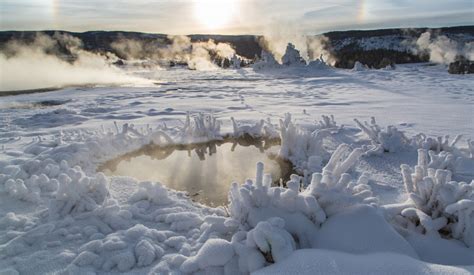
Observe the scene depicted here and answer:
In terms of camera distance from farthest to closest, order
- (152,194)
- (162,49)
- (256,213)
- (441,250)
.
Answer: (162,49) < (152,194) < (256,213) < (441,250)

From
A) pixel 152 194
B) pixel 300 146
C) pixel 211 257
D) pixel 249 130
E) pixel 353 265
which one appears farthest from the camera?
pixel 249 130

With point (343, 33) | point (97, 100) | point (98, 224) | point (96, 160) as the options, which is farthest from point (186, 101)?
point (343, 33)

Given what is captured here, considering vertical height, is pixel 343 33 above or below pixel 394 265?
above

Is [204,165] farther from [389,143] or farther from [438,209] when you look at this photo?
[438,209]

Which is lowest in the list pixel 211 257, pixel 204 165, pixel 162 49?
pixel 204 165

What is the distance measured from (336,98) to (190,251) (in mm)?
8855

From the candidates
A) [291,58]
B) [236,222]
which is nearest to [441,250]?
[236,222]

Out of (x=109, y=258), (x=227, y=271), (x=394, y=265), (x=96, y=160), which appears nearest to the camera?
(x=394, y=265)

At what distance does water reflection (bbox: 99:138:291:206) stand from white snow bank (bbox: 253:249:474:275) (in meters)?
1.79

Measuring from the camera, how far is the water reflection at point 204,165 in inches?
185

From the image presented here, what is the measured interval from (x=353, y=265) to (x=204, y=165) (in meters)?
3.33

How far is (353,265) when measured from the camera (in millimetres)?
2387

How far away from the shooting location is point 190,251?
304 cm

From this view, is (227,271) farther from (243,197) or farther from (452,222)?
(452,222)
